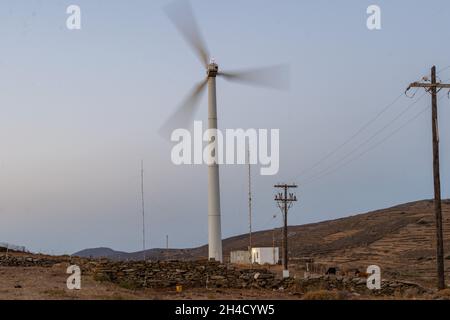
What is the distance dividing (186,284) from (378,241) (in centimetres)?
8954

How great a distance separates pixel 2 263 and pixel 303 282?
23.2m

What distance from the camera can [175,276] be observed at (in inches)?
1320

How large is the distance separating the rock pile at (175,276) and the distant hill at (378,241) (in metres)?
40.1

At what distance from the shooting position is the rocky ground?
2648 centimetres

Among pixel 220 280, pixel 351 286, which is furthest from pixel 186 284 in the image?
pixel 351 286

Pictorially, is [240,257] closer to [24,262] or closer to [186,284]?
[24,262]

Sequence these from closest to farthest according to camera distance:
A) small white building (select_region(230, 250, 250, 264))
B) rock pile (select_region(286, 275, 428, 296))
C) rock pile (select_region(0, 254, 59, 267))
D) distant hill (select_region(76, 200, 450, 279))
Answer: rock pile (select_region(286, 275, 428, 296)) < rock pile (select_region(0, 254, 59, 267)) < small white building (select_region(230, 250, 250, 264)) < distant hill (select_region(76, 200, 450, 279))

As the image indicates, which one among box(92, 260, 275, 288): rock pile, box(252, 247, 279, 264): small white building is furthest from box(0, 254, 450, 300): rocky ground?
box(252, 247, 279, 264): small white building

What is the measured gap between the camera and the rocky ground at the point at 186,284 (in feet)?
86.9

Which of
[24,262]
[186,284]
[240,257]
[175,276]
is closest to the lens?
[186,284]

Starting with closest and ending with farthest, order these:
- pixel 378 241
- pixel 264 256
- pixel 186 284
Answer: pixel 186 284, pixel 264 256, pixel 378 241

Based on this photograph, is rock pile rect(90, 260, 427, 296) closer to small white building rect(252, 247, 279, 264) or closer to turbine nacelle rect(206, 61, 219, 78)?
turbine nacelle rect(206, 61, 219, 78)
